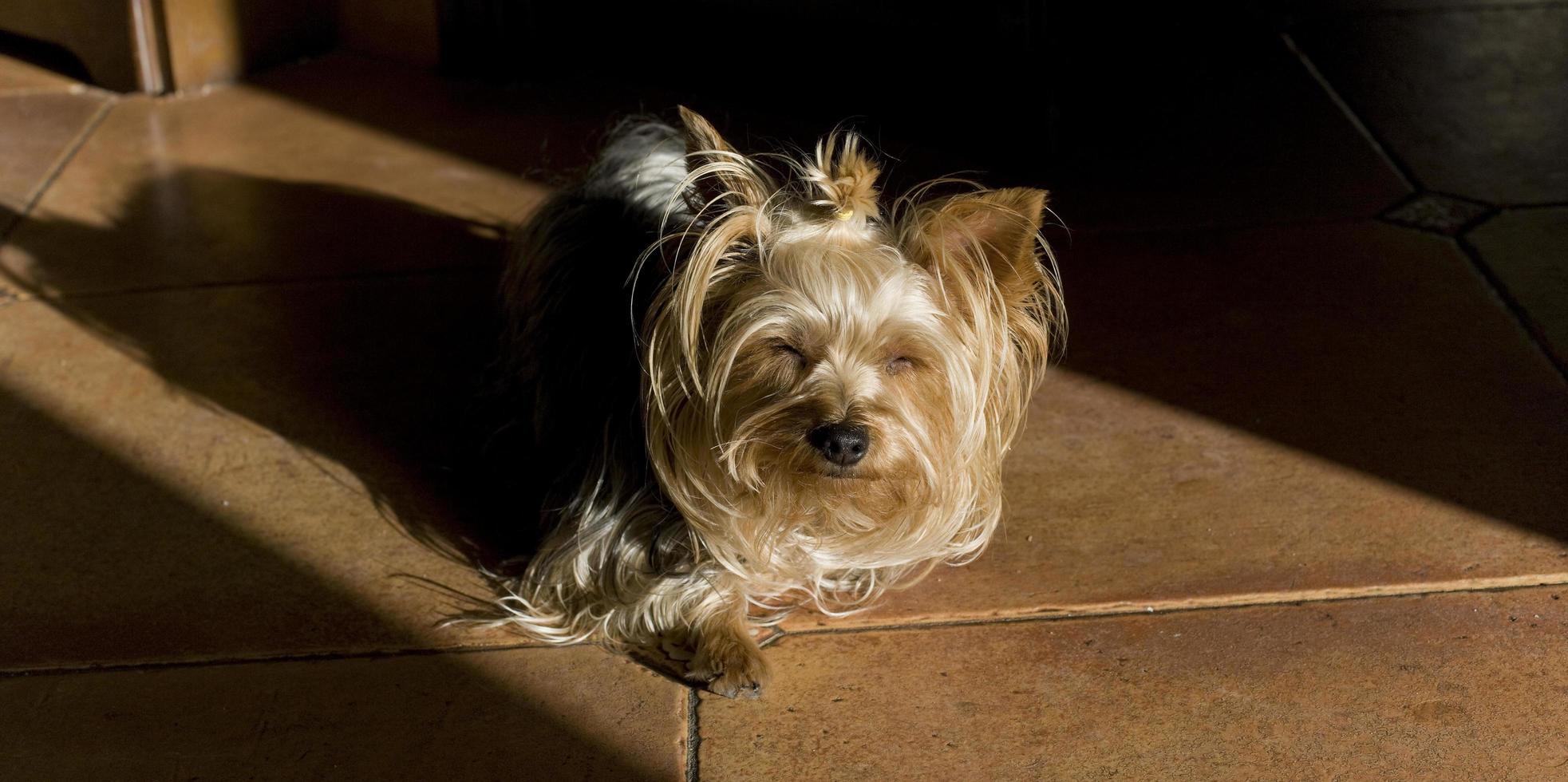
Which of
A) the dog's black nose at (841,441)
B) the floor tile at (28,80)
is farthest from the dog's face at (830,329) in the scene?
the floor tile at (28,80)

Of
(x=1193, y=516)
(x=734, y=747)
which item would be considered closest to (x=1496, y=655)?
(x=1193, y=516)

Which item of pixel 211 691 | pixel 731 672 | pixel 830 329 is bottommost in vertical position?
pixel 211 691

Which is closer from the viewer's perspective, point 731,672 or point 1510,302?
point 731,672

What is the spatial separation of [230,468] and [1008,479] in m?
1.62

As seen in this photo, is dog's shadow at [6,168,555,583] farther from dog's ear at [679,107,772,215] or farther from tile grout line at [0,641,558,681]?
dog's ear at [679,107,772,215]

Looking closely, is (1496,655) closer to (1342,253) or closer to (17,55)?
(1342,253)

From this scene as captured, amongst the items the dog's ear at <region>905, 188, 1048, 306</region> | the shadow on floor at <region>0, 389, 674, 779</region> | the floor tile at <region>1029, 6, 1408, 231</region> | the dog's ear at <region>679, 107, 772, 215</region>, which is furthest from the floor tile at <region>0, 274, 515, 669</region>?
the floor tile at <region>1029, 6, 1408, 231</region>

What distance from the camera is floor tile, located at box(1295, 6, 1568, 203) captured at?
412 cm

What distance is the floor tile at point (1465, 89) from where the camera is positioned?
4.12 m

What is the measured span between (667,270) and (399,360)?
134cm

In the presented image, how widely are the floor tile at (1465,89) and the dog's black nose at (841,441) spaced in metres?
2.54

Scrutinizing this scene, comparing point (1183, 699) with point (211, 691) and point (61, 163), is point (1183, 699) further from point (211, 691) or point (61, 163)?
point (61, 163)

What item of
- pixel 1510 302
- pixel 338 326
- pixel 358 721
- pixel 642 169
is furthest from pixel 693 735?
pixel 1510 302

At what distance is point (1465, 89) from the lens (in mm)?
4594
